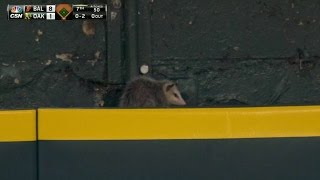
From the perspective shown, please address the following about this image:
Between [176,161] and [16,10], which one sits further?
[16,10]

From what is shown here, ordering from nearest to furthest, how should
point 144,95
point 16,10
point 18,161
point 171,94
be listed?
point 18,161, point 144,95, point 171,94, point 16,10

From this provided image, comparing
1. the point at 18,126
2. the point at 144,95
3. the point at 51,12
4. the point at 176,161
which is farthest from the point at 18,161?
the point at 51,12

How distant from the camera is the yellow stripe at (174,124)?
3021 millimetres

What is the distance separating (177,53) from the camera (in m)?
7.34

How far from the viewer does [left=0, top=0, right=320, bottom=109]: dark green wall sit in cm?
727

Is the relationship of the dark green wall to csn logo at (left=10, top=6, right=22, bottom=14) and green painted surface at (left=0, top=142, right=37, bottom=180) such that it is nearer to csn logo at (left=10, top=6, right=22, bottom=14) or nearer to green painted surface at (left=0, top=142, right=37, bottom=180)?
csn logo at (left=10, top=6, right=22, bottom=14)

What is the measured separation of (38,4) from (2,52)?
72 cm

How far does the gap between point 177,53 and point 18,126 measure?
176 inches

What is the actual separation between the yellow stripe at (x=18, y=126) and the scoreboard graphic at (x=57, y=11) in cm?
429

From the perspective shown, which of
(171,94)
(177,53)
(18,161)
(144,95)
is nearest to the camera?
(18,161)

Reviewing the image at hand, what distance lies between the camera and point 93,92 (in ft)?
24.2

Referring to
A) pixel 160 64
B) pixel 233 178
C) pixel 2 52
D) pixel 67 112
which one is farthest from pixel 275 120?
pixel 2 52

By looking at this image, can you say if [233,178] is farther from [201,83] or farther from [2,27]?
[2,27]

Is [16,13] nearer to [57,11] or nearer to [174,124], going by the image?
[57,11]
